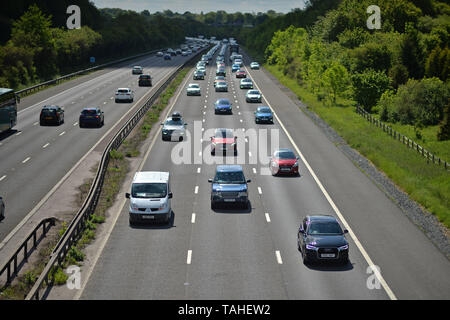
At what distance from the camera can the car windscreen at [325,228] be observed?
2691 cm

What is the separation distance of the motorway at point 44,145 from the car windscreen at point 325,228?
43.1ft

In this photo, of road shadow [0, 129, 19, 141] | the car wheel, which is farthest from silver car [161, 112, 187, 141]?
the car wheel

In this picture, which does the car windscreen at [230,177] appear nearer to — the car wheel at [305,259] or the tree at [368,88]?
the car wheel at [305,259]

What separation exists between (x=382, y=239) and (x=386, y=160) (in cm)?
1825

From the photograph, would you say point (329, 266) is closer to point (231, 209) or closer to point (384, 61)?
point (231, 209)

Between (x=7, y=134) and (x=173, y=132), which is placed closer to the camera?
(x=173, y=132)

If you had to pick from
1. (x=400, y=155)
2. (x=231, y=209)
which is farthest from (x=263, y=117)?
(x=231, y=209)

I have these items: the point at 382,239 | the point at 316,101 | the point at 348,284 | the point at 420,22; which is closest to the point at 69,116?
the point at 316,101

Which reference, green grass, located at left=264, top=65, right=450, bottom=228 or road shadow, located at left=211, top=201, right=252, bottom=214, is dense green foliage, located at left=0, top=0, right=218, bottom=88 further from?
road shadow, located at left=211, top=201, right=252, bottom=214

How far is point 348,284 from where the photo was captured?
955 inches

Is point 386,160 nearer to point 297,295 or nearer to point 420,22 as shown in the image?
point 297,295

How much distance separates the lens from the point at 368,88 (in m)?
81.8

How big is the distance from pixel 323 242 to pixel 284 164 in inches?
686

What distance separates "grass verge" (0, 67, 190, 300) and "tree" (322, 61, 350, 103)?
80.3 feet
